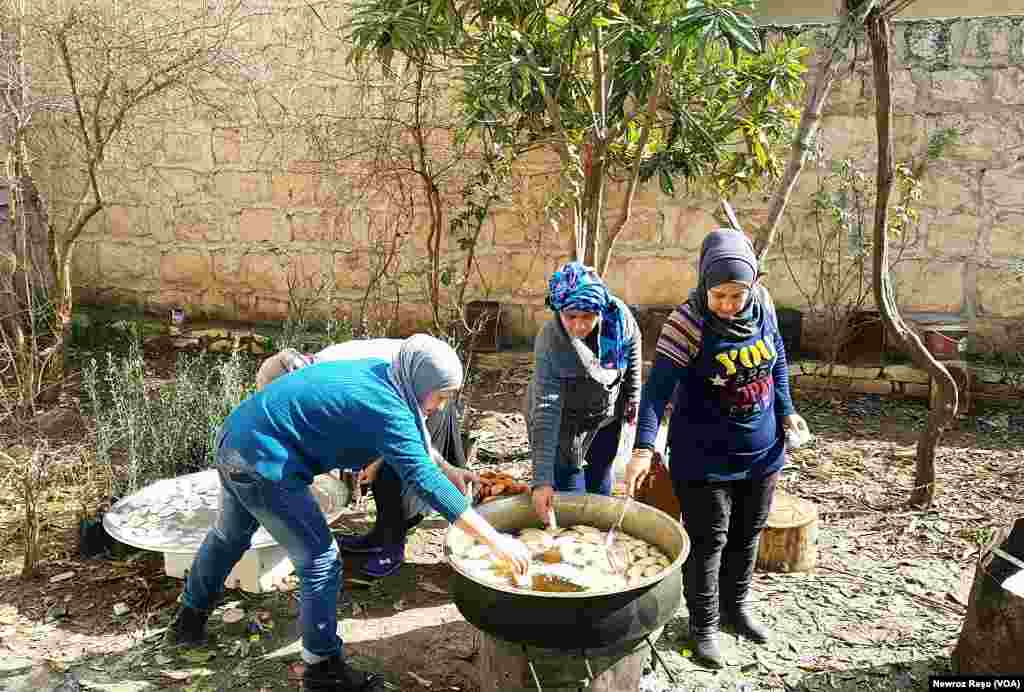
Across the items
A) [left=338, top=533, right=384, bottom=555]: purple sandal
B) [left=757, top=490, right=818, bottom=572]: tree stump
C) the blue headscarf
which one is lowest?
[left=338, top=533, right=384, bottom=555]: purple sandal

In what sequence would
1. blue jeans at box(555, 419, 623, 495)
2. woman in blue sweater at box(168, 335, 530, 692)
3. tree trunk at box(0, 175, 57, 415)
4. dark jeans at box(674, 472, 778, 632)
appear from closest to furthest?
woman in blue sweater at box(168, 335, 530, 692) < dark jeans at box(674, 472, 778, 632) < blue jeans at box(555, 419, 623, 495) < tree trunk at box(0, 175, 57, 415)

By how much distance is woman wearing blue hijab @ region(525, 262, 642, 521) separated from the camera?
11.4ft

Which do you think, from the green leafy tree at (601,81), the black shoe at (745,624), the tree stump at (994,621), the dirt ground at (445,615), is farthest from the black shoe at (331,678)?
the green leafy tree at (601,81)

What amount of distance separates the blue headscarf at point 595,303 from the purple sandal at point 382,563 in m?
1.43

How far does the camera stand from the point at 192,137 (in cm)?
762

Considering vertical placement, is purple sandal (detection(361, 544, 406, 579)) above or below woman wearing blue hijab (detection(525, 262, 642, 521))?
below

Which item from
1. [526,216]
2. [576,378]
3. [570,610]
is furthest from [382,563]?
[526,216]

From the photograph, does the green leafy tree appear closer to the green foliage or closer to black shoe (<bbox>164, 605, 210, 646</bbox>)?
the green foliage

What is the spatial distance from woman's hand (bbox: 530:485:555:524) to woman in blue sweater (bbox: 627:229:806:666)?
0.99 feet

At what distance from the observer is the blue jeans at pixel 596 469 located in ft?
12.7

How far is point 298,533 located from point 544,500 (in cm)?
90

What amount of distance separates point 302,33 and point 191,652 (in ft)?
17.1

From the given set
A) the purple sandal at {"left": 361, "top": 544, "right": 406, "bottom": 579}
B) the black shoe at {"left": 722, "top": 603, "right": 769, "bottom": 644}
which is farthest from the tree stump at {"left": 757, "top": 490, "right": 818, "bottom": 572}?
the purple sandal at {"left": 361, "top": 544, "right": 406, "bottom": 579}

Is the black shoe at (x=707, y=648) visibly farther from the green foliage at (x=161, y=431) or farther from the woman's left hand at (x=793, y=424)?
the green foliage at (x=161, y=431)
